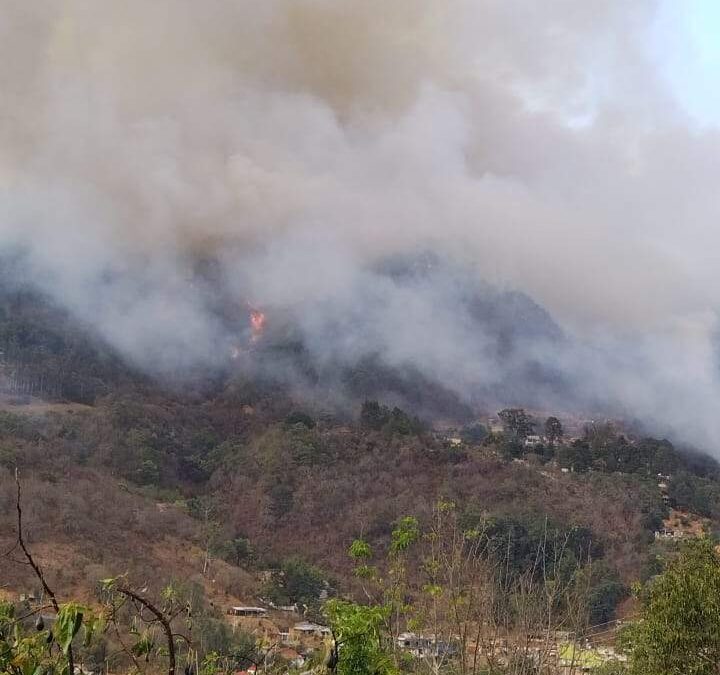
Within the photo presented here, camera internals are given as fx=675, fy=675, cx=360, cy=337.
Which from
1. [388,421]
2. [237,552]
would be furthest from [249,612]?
[388,421]

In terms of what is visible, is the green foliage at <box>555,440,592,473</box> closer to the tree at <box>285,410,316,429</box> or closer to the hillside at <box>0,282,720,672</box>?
the hillside at <box>0,282,720,672</box>

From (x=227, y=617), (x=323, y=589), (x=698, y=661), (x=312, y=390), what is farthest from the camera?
(x=312, y=390)

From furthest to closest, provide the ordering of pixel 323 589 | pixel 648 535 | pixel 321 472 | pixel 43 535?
pixel 321 472, pixel 648 535, pixel 323 589, pixel 43 535

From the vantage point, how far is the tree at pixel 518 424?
95606mm

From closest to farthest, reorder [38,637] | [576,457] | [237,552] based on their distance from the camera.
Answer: [38,637]
[237,552]
[576,457]

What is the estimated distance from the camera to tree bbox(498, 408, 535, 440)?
95.6m

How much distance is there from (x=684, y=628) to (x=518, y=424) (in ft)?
283

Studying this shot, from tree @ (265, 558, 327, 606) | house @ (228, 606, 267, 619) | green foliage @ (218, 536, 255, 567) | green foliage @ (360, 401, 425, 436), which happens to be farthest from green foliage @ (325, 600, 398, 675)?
green foliage @ (360, 401, 425, 436)

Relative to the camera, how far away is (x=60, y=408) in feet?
252

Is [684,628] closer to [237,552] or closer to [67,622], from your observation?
[67,622]

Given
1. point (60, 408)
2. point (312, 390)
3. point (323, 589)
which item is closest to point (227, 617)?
point (323, 589)

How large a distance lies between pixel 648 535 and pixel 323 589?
3085 cm

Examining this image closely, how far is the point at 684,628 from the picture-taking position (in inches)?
477

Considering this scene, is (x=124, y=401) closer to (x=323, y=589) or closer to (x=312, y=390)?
(x=312, y=390)
